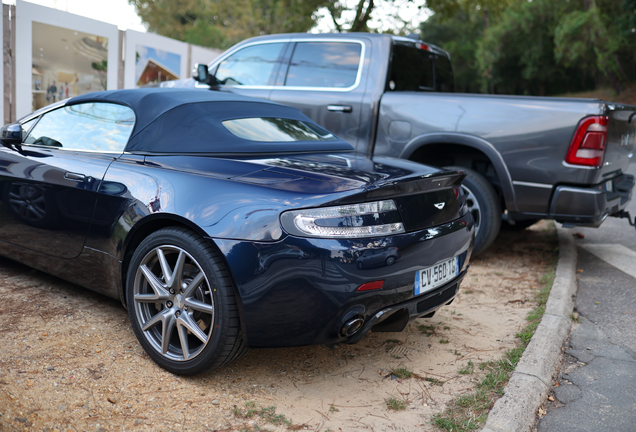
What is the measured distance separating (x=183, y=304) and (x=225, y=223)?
0.51m

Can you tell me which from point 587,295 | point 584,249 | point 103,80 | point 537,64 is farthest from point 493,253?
point 537,64

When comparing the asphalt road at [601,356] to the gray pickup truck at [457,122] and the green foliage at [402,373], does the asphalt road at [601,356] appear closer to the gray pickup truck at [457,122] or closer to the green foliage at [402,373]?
the gray pickup truck at [457,122]

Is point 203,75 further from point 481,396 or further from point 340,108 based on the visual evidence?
point 481,396

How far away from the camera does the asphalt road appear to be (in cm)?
254

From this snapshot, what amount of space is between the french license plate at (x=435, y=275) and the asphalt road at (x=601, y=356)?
2.57 ft

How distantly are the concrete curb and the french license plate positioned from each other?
0.60 metres

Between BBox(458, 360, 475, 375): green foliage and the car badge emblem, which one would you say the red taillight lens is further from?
the car badge emblem

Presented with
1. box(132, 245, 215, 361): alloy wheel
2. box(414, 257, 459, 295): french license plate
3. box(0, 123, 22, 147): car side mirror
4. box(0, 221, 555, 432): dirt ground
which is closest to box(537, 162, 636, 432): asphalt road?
box(0, 221, 555, 432): dirt ground

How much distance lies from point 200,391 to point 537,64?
37.8 m

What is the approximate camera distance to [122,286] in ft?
9.83

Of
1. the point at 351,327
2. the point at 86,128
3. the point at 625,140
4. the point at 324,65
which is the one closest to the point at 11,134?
the point at 86,128

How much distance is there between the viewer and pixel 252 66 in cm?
610

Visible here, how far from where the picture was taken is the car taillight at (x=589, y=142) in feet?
13.5

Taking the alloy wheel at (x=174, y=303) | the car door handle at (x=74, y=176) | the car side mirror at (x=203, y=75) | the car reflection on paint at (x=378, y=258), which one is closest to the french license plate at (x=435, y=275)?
the car reflection on paint at (x=378, y=258)
